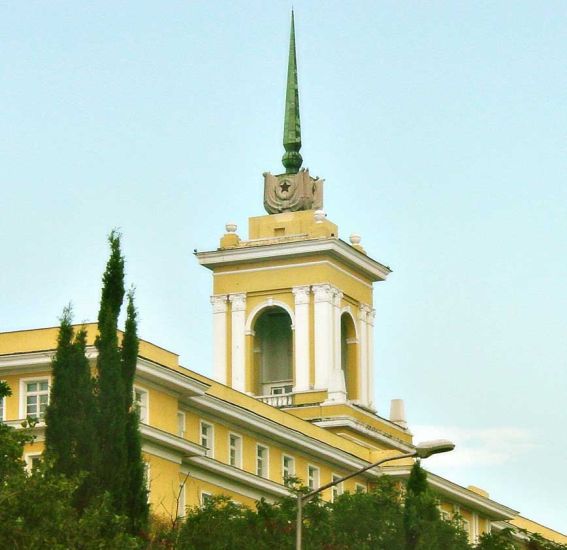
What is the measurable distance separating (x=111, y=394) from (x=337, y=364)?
50934 millimetres

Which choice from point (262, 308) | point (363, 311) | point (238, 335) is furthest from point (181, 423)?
point (363, 311)

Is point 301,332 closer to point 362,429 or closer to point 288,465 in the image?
point 362,429

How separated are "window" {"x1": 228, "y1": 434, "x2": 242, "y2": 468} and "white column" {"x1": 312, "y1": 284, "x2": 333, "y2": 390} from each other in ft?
65.4

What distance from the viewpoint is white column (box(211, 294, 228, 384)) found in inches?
4764

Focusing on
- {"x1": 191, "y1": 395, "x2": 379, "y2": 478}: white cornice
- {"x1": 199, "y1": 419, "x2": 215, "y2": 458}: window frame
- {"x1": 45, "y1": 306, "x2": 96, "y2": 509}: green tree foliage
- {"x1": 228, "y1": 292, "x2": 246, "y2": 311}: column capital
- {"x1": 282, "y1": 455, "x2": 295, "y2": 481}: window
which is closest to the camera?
{"x1": 45, "y1": 306, "x2": 96, "y2": 509}: green tree foliage

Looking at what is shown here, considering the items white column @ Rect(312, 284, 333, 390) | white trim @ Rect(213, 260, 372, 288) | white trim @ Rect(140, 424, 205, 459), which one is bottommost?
white trim @ Rect(140, 424, 205, 459)

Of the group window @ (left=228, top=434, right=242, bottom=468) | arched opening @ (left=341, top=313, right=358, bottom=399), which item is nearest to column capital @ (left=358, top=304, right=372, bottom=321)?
arched opening @ (left=341, top=313, right=358, bottom=399)

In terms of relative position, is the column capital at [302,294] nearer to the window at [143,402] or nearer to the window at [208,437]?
the window at [208,437]

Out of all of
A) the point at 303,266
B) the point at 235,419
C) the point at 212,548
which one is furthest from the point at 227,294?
the point at 212,548

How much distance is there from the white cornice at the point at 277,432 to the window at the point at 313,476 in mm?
581

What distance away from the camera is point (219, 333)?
121m

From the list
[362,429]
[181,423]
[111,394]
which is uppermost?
[362,429]

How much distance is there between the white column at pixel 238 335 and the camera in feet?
394

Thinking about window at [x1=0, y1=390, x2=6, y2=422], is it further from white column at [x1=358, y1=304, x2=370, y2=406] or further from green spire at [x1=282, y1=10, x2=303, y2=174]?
green spire at [x1=282, y1=10, x2=303, y2=174]
